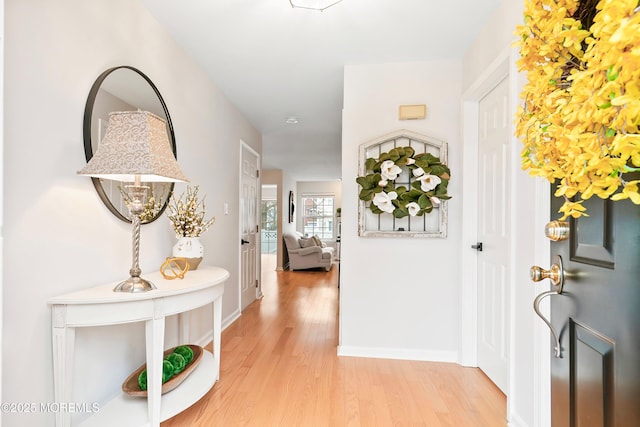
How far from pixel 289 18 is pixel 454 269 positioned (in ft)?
7.12

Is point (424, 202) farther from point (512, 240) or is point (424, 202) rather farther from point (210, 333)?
point (210, 333)

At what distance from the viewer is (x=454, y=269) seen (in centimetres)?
246

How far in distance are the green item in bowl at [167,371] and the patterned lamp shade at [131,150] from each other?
42.2 inches

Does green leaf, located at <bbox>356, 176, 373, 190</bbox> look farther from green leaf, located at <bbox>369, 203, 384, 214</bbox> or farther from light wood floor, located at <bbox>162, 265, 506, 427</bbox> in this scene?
light wood floor, located at <bbox>162, 265, 506, 427</bbox>

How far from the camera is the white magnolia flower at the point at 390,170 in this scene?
2.37m

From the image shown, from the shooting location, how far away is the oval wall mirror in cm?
153

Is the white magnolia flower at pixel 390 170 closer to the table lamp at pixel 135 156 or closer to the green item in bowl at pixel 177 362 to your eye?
the table lamp at pixel 135 156

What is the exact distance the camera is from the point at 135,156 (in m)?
1.35

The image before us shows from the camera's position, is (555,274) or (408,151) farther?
(408,151)

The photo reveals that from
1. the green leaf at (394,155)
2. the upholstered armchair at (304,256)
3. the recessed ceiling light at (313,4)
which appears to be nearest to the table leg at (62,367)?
the recessed ceiling light at (313,4)

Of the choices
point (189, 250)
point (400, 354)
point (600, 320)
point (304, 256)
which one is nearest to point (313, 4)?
point (189, 250)

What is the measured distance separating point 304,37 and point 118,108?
4.27ft

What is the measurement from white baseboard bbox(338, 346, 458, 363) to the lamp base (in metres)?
1.65

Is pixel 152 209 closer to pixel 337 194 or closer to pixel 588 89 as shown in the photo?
pixel 588 89
